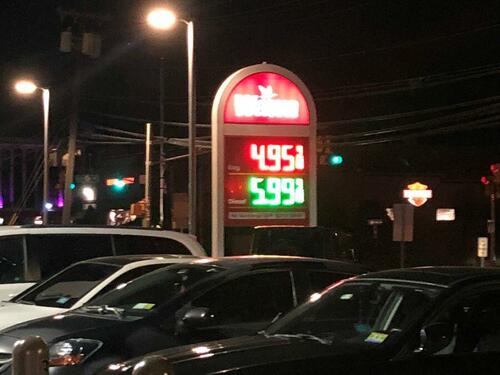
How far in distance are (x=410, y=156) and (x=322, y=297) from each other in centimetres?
3919

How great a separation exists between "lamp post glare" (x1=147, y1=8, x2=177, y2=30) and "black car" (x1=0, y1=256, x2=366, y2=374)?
1311 centimetres

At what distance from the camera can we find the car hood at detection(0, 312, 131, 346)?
636 centimetres

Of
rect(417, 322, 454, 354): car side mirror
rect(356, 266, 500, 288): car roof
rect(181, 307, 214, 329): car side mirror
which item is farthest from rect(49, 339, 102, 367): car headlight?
rect(417, 322, 454, 354): car side mirror

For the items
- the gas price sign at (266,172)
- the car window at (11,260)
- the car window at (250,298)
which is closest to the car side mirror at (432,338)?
the car window at (250,298)

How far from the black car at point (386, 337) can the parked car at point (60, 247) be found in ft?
18.2

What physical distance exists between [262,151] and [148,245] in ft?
19.4

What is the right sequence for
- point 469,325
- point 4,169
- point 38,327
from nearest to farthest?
point 469,325
point 38,327
point 4,169

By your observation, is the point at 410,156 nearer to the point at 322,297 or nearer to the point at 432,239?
the point at 432,239

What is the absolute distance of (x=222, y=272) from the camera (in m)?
6.99

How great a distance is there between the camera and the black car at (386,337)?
455 cm

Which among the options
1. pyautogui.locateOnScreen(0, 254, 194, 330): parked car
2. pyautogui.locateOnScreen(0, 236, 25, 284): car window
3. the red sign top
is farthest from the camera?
the red sign top

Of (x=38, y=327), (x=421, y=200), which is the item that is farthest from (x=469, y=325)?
(x=421, y=200)

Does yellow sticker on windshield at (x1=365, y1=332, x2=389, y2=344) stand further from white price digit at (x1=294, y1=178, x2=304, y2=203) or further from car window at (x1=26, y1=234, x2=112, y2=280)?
white price digit at (x1=294, y1=178, x2=304, y2=203)

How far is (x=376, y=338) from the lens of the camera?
4848 millimetres
